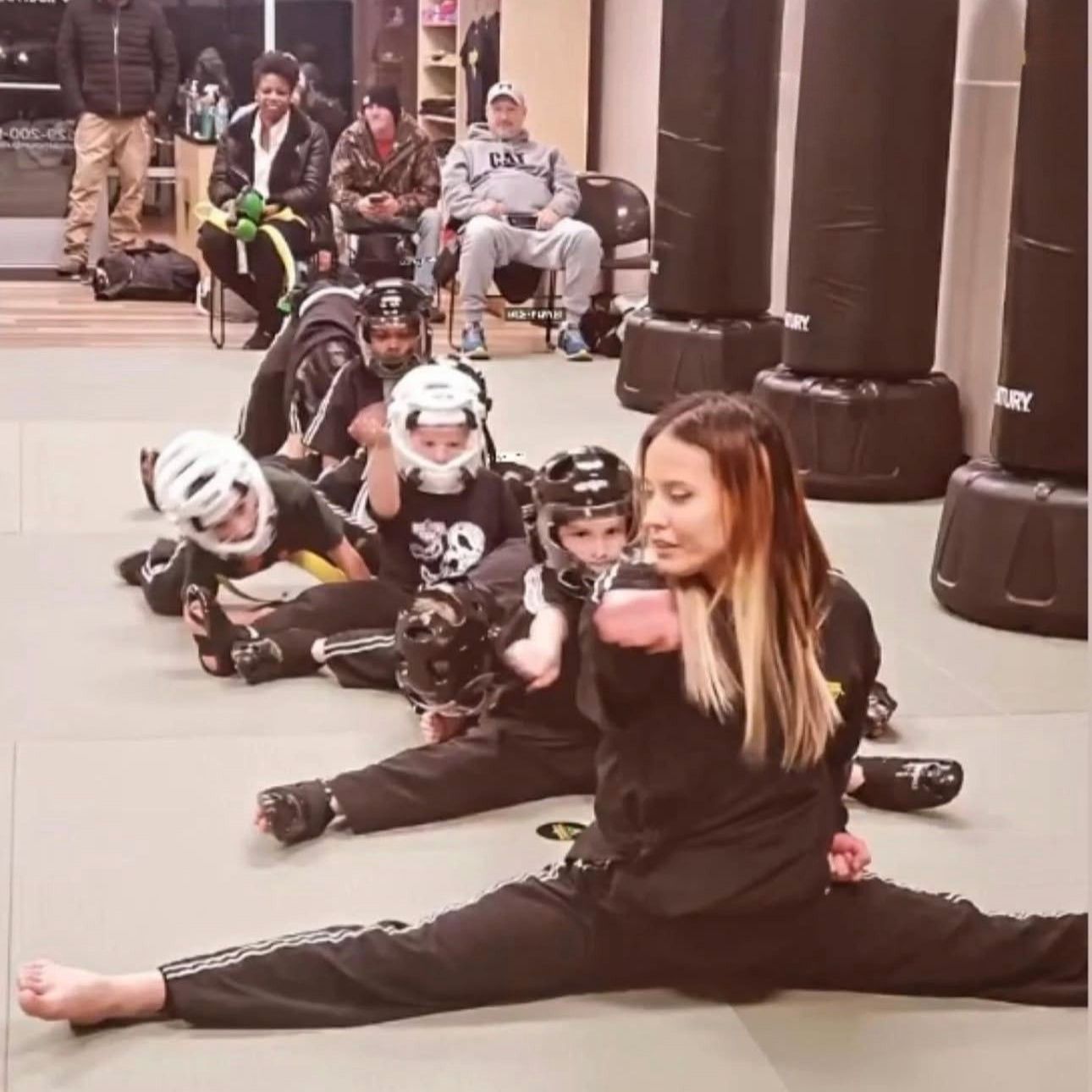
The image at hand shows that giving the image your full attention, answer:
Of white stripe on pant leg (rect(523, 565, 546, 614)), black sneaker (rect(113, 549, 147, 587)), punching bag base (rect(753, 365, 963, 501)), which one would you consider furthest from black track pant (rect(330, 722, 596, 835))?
punching bag base (rect(753, 365, 963, 501))

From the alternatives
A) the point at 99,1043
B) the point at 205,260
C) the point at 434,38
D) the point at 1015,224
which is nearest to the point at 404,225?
the point at 205,260

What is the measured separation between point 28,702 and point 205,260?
5.95m

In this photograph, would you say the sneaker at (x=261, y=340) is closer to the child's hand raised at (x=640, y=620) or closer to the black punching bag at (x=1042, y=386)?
the black punching bag at (x=1042, y=386)

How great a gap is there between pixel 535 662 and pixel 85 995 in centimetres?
87

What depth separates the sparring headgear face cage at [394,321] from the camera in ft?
15.4

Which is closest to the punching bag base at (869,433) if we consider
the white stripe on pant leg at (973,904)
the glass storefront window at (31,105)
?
the white stripe on pant leg at (973,904)

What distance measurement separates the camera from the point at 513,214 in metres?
9.55

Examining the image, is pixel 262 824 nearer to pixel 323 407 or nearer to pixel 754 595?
pixel 754 595

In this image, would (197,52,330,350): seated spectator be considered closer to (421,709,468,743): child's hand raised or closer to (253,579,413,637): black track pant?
(253,579,413,637): black track pant

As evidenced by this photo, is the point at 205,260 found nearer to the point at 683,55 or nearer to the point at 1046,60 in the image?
the point at 683,55

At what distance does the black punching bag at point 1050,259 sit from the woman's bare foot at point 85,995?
2821mm

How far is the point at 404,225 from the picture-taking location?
9.81 metres

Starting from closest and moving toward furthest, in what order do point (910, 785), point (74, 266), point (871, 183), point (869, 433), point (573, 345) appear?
point (910, 785) < point (871, 183) < point (869, 433) < point (573, 345) < point (74, 266)

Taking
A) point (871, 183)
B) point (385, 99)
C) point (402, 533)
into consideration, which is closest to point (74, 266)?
point (385, 99)
